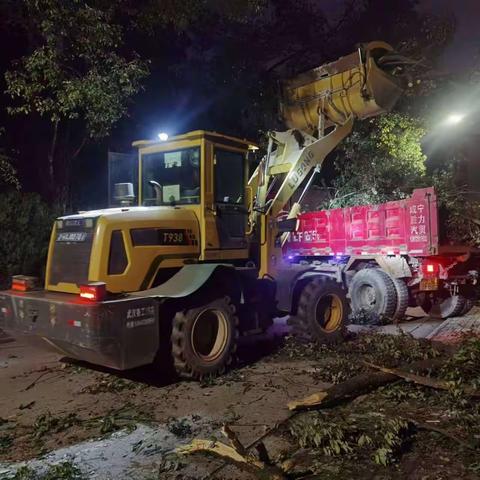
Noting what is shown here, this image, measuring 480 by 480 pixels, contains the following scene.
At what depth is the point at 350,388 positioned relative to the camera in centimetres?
530

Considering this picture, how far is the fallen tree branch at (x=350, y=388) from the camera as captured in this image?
16.4 feet

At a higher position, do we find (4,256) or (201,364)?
(4,256)

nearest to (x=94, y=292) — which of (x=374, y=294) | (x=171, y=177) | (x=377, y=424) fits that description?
(x=171, y=177)

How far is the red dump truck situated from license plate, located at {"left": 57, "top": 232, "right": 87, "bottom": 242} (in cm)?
515

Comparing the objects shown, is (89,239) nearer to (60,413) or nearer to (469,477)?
(60,413)

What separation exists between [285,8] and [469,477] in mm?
15497

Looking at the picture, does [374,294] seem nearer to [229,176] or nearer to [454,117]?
[229,176]

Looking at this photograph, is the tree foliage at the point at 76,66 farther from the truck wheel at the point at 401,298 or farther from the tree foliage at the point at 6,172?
the truck wheel at the point at 401,298

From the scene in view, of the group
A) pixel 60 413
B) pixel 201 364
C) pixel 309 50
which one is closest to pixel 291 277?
pixel 201 364

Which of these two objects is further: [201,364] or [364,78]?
[364,78]

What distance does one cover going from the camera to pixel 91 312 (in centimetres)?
521

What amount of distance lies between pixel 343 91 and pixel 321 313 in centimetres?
357

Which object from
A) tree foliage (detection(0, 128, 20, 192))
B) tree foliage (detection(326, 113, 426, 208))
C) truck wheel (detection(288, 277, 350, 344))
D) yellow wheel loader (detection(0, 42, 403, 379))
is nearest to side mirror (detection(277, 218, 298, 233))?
yellow wheel loader (detection(0, 42, 403, 379))

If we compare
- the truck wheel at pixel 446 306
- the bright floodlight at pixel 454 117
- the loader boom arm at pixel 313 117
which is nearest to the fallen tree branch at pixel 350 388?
the loader boom arm at pixel 313 117
